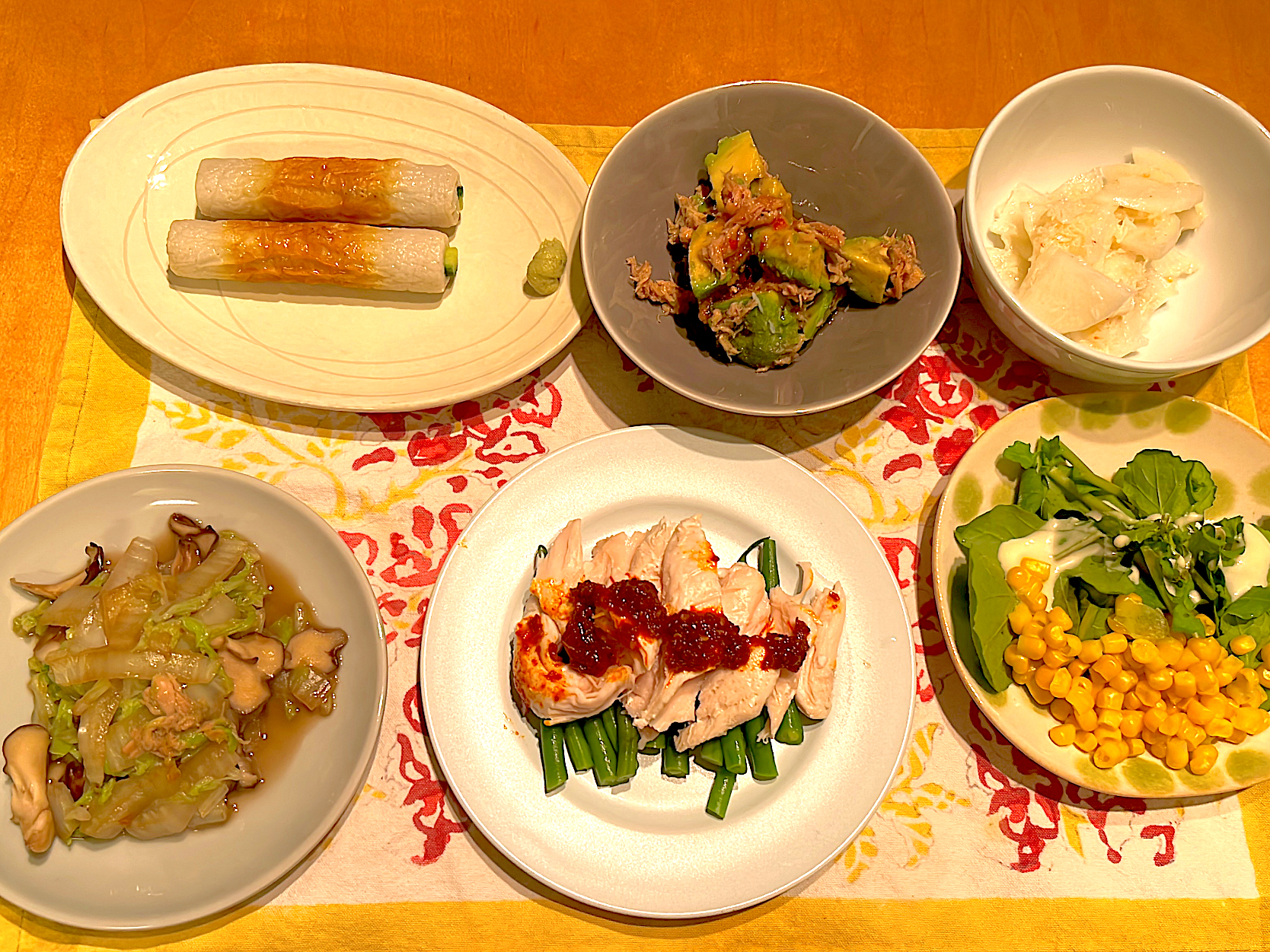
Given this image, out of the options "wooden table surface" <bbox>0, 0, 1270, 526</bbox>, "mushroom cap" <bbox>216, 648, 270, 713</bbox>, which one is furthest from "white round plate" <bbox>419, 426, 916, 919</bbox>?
"wooden table surface" <bbox>0, 0, 1270, 526</bbox>

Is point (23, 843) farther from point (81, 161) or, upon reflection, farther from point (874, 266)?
point (874, 266)

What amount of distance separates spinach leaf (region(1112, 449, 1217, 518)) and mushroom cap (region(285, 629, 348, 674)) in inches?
94.0

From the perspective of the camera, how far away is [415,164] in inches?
107

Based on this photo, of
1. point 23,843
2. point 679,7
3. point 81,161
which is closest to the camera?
point 23,843

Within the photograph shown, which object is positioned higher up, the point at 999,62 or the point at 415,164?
the point at 999,62

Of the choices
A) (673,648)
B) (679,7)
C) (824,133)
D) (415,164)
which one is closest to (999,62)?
(824,133)

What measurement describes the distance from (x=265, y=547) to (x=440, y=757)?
2.75ft

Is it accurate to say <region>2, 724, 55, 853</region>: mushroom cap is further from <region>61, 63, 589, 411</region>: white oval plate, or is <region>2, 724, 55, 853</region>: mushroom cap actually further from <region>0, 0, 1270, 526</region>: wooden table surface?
<region>0, 0, 1270, 526</region>: wooden table surface

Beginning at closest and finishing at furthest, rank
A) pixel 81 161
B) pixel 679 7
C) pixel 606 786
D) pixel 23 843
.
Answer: pixel 23 843 → pixel 606 786 → pixel 81 161 → pixel 679 7

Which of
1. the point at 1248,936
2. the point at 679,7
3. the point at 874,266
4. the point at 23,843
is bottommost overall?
the point at 1248,936

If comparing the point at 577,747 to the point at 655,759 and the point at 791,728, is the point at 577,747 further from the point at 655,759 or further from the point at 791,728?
the point at 791,728

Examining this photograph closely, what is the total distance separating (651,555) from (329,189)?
62.1 inches

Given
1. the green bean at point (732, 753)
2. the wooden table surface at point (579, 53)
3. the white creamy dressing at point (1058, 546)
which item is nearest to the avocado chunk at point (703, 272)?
the wooden table surface at point (579, 53)

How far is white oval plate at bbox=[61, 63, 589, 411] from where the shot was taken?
8.44 ft
